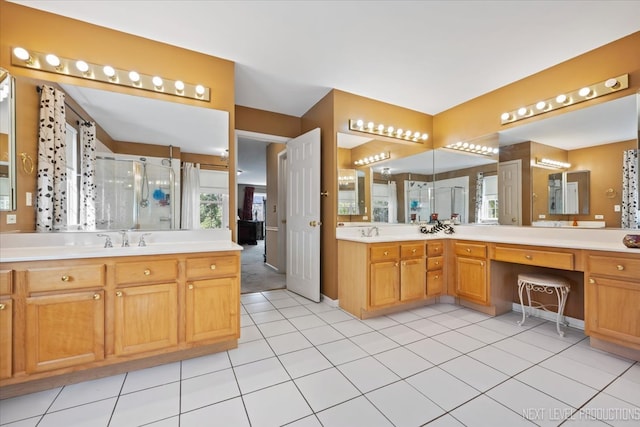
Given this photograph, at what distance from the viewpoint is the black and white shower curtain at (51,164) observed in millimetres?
2002

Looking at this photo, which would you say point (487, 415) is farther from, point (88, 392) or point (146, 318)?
point (88, 392)

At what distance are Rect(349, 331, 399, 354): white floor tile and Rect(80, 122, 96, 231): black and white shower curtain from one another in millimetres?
2474

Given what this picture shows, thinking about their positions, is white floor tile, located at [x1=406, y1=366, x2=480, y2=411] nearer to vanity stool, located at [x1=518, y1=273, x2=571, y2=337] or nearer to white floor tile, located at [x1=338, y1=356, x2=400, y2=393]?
white floor tile, located at [x1=338, y1=356, x2=400, y2=393]

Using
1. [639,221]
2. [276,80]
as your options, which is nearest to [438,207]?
[639,221]

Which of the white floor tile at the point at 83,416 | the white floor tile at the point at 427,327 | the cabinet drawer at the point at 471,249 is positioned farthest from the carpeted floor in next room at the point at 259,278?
the cabinet drawer at the point at 471,249

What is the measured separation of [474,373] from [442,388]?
13.6 inches

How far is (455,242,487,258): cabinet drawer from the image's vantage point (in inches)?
116

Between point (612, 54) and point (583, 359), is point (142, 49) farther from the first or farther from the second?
point (583, 359)

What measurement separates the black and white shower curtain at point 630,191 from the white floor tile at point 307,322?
2.92m

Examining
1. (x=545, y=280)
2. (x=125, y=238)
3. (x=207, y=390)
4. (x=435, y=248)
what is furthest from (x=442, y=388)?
(x=125, y=238)

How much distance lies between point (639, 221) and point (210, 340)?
147 inches

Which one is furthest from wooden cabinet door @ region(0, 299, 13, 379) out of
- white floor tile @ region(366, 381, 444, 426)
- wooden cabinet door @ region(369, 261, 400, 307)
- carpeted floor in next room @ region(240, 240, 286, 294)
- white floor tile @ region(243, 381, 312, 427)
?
wooden cabinet door @ region(369, 261, 400, 307)

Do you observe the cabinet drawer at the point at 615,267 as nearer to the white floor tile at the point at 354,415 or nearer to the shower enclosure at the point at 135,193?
the white floor tile at the point at 354,415

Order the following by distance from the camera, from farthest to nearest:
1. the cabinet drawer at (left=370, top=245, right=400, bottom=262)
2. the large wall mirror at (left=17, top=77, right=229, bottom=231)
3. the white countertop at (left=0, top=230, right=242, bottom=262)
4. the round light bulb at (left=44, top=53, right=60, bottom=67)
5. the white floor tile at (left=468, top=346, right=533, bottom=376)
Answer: the cabinet drawer at (left=370, top=245, right=400, bottom=262) < the large wall mirror at (left=17, top=77, right=229, bottom=231) < the round light bulb at (left=44, top=53, right=60, bottom=67) < the white floor tile at (left=468, top=346, right=533, bottom=376) < the white countertop at (left=0, top=230, right=242, bottom=262)
